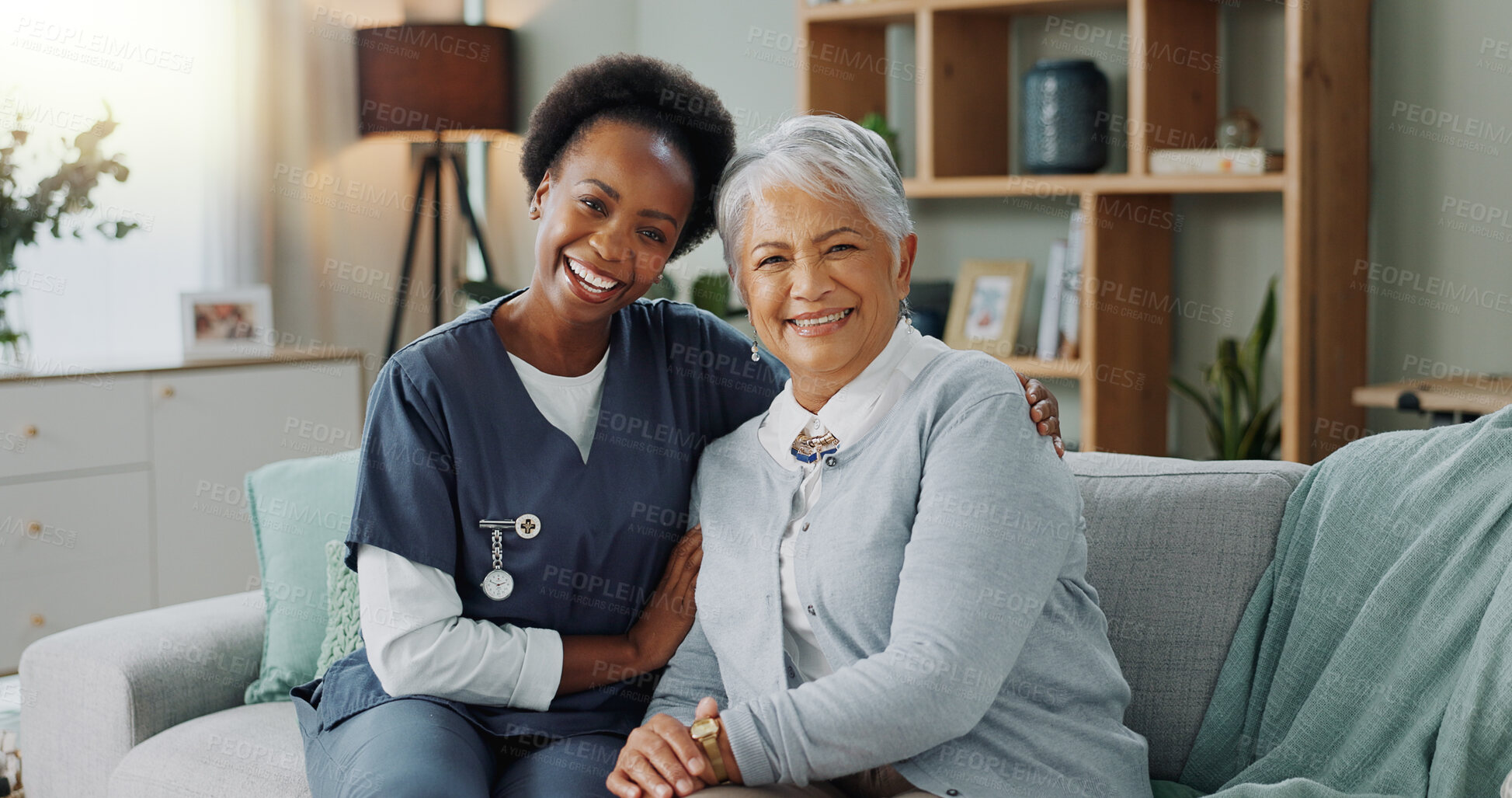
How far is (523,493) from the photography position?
5.20ft

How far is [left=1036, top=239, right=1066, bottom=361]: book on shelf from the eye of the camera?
3215mm

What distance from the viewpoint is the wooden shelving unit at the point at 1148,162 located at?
2734 millimetres

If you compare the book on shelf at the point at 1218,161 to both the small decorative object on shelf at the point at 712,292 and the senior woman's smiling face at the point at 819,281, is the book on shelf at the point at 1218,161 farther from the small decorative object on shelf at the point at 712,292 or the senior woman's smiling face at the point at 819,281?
the senior woman's smiling face at the point at 819,281

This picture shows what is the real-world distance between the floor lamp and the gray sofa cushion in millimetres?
2284

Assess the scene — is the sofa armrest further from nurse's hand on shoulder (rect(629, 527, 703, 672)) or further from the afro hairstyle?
the afro hairstyle

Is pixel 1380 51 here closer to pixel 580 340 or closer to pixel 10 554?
pixel 580 340

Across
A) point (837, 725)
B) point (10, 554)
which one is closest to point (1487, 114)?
point (837, 725)

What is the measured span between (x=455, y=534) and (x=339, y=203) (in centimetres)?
287

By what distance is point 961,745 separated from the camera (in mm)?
1363
